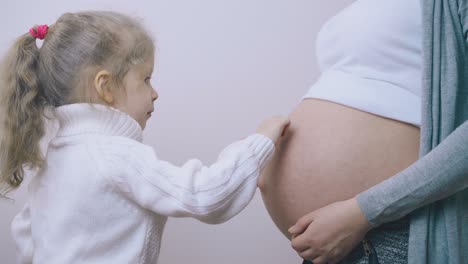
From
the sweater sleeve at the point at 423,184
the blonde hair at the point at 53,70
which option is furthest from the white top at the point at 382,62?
the blonde hair at the point at 53,70

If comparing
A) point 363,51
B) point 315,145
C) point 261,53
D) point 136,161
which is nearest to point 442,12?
point 363,51

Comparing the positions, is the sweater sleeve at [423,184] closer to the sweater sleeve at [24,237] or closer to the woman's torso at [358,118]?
the woman's torso at [358,118]

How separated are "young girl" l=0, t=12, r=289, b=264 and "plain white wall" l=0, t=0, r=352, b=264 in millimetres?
445

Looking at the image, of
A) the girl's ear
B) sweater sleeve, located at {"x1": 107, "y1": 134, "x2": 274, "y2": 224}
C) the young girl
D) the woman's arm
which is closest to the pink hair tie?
the young girl

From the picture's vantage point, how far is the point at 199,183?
0.88 metres

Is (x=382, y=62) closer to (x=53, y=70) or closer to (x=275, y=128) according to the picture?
(x=275, y=128)

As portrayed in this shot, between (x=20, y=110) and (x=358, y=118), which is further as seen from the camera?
(x=20, y=110)

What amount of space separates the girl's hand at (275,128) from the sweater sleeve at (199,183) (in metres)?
0.02

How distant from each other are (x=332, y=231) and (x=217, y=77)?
0.83 m

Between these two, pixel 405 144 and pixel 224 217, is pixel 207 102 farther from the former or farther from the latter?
pixel 405 144

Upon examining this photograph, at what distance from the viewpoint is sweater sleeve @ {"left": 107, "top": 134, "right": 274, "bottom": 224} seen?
0.87m

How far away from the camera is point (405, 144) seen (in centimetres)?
82

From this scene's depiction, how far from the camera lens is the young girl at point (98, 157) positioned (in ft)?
2.91

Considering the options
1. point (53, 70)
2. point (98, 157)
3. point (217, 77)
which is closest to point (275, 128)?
point (98, 157)
